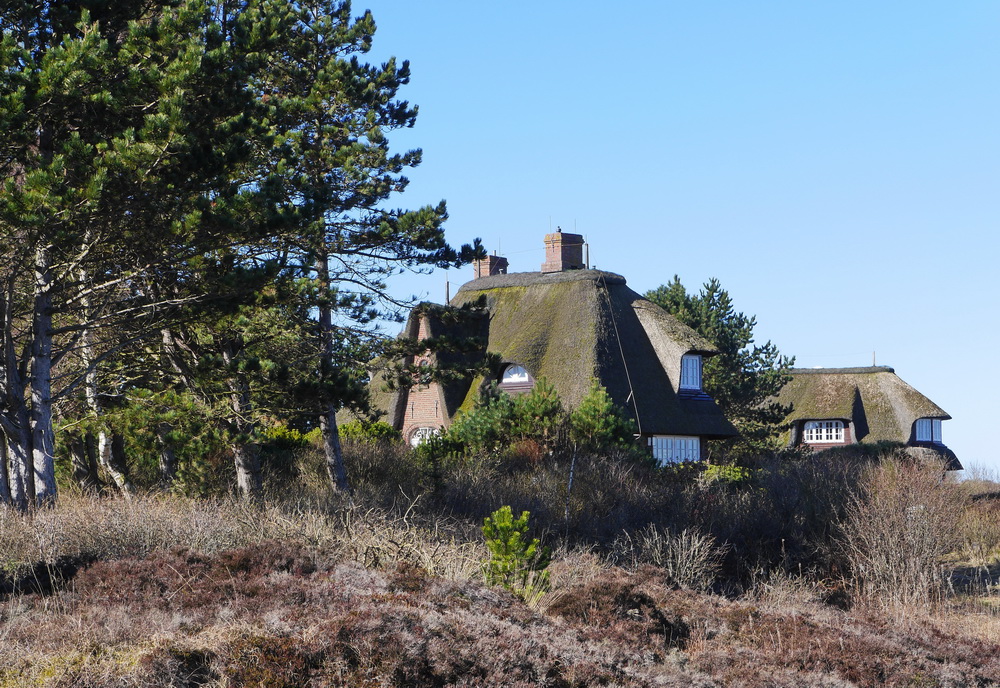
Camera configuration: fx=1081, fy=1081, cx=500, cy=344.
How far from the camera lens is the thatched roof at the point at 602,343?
3322 cm

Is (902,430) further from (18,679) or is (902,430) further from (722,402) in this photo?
(18,679)

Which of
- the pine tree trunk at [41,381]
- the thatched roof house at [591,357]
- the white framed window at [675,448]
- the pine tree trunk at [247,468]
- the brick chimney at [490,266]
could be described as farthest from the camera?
the brick chimney at [490,266]

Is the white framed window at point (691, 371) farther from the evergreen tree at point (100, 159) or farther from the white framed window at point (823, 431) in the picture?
the evergreen tree at point (100, 159)

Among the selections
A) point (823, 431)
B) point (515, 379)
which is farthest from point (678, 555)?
point (823, 431)

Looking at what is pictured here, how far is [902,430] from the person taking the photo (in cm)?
5081

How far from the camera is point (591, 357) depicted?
33.2 m

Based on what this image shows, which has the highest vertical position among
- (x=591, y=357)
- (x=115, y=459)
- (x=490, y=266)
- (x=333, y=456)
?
(x=490, y=266)

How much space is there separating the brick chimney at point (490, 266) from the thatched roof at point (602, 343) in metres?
4.37

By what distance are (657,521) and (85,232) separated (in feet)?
37.0

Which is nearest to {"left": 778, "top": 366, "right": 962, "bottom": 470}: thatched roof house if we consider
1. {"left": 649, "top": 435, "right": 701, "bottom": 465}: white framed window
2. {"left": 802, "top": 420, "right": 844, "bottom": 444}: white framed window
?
{"left": 802, "top": 420, "right": 844, "bottom": 444}: white framed window

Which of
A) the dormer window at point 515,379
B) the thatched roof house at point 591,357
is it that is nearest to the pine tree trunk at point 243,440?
the thatched roof house at point 591,357

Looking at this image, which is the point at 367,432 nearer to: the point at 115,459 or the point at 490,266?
the point at 115,459

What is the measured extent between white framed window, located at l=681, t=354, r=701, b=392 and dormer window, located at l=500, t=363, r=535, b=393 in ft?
17.1

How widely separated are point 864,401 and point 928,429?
10.6ft
